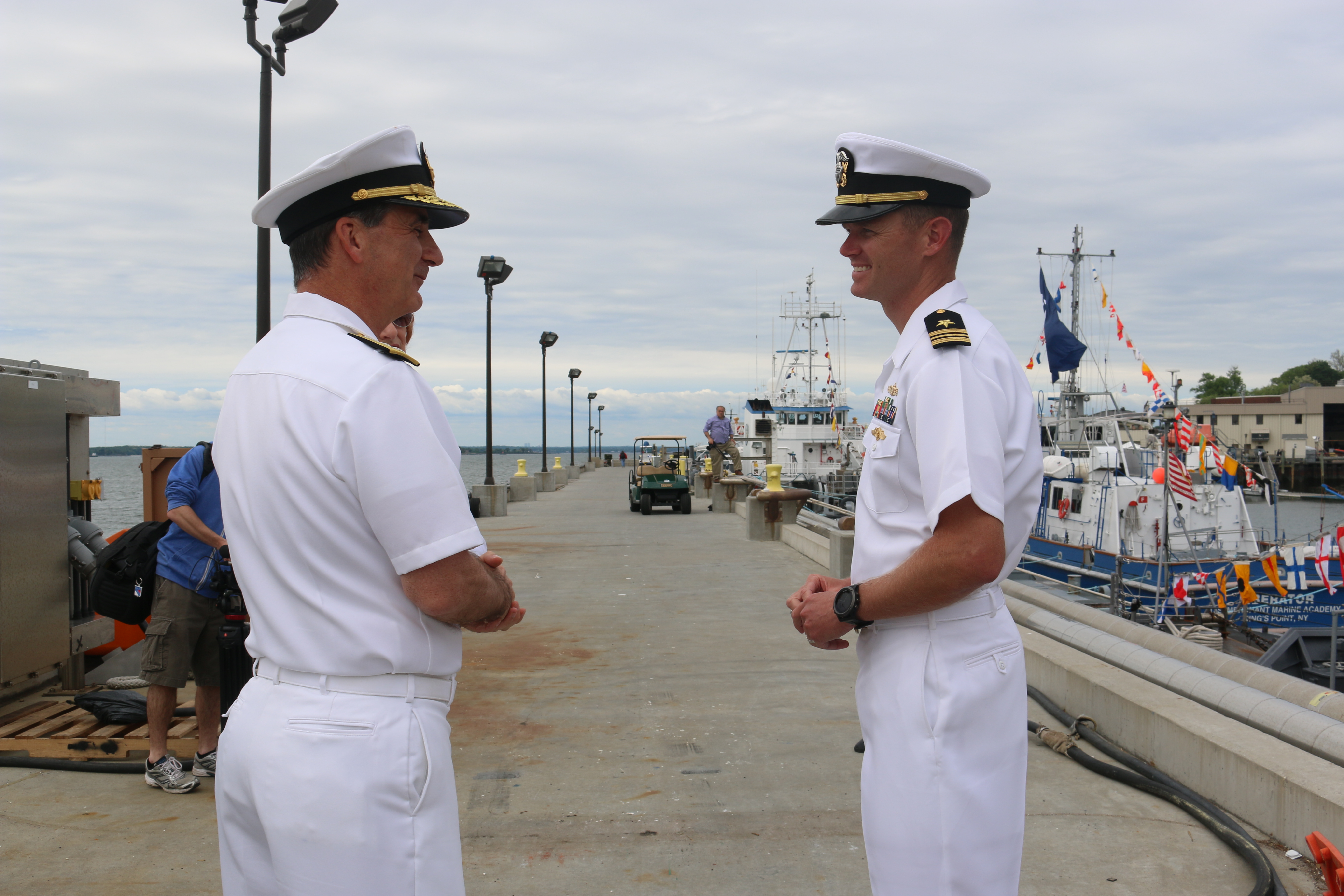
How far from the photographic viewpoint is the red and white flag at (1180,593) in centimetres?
1444

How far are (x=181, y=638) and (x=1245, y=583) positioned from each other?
1441 cm

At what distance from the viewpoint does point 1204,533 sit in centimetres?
2116

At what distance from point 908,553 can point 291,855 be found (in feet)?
4.43

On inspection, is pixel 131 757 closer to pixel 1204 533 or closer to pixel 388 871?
pixel 388 871

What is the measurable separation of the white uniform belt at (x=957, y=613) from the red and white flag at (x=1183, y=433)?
15274 millimetres

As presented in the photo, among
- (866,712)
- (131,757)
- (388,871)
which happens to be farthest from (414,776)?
(131,757)

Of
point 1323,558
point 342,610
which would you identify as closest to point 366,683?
point 342,610

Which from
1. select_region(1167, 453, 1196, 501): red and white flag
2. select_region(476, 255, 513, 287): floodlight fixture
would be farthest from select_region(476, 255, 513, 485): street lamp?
select_region(1167, 453, 1196, 501): red and white flag

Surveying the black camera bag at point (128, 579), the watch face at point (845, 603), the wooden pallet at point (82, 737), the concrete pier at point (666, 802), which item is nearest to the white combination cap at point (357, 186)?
the watch face at point (845, 603)

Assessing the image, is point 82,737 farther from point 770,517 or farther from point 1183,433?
point 1183,433

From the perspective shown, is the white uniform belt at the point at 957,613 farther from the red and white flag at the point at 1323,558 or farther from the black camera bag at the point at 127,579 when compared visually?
the red and white flag at the point at 1323,558

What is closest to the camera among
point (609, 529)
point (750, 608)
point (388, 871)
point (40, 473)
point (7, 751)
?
point (388, 871)

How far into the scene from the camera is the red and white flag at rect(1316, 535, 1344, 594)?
11.8 meters

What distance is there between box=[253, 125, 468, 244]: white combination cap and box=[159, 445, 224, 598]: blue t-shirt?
2.89m
